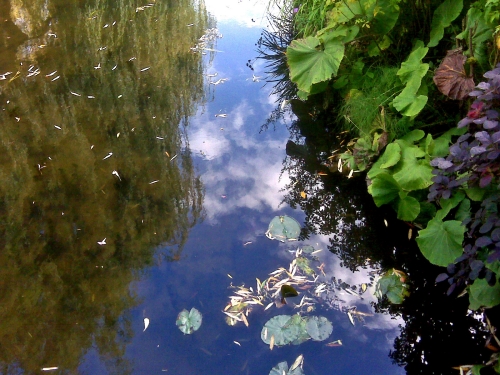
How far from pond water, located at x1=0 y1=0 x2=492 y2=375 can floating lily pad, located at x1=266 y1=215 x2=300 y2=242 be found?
0.05 metres

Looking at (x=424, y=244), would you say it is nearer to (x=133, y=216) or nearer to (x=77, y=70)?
(x=133, y=216)

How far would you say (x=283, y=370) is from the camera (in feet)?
5.71

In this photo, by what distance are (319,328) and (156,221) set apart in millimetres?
1137

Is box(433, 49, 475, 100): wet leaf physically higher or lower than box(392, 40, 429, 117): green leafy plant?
higher

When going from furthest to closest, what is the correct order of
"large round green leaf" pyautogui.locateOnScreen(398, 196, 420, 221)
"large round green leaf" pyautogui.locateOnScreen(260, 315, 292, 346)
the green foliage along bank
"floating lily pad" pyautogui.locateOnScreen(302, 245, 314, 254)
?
"floating lily pad" pyautogui.locateOnScreen(302, 245, 314, 254) < "large round green leaf" pyautogui.locateOnScreen(398, 196, 420, 221) < "large round green leaf" pyautogui.locateOnScreen(260, 315, 292, 346) < the green foliage along bank

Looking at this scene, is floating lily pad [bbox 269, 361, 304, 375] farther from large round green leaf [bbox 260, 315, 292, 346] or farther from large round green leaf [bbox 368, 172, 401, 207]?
large round green leaf [bbox 368, 172, 401, 207]

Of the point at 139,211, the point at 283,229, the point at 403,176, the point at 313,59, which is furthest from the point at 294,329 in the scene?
the point at 313,59

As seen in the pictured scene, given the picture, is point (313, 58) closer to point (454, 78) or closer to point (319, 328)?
point (454, 78)

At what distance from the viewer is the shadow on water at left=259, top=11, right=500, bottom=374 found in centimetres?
182

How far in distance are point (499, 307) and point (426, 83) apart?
139 cm

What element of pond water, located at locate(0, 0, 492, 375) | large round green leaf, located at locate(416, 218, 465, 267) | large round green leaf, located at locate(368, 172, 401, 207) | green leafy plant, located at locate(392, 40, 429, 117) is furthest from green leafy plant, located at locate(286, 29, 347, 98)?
large round green leaf, located at locate(416, 218, 465, 267)

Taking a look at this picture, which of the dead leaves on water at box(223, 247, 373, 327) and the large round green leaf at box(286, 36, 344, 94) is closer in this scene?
the dead leaves on water at box(223, 247, 373, 327)

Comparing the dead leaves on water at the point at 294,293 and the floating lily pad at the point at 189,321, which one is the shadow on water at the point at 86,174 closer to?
the floating lily pad at the point at 189,321

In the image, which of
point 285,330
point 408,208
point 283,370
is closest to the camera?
point 283,370
